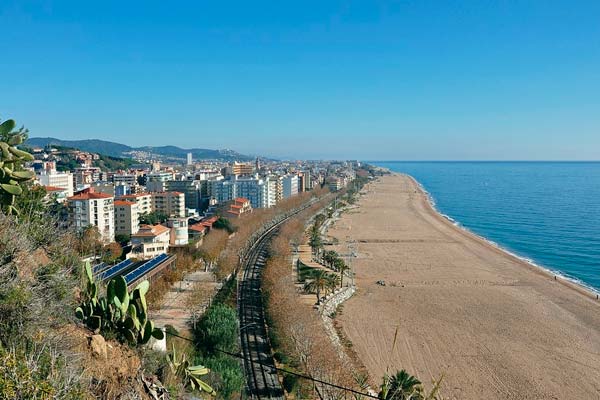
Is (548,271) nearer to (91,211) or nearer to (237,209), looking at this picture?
(237,209)

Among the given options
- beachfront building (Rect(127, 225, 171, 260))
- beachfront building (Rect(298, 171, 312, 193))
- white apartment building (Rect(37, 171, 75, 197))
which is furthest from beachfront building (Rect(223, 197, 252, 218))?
beachfront building (Rect(298, 171, 312, 193))

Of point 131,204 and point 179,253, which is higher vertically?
point 131,204

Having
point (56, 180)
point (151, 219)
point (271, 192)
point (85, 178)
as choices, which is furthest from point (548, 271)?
point (85, 178)

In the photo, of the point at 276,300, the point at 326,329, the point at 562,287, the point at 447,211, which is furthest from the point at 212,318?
the point at 447,211

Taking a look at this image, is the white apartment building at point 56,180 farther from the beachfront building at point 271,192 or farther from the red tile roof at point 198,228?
the beachfront building at point 271,192

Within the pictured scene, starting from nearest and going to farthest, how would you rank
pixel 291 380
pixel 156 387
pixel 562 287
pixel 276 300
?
pixel 156 387
pixel 291 380
pixel 276 300
pixel 562 287

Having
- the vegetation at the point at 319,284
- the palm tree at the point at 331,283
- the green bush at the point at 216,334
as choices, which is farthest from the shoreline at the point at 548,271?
the green bush at the point at 216,334

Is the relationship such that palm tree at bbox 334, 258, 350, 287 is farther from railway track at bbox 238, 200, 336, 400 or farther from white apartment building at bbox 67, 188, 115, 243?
white apartment building at bbox 67, 188, 115, 243

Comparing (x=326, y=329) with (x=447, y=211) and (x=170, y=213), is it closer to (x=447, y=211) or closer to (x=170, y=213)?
(x=170, y=213)
